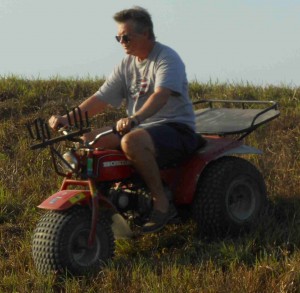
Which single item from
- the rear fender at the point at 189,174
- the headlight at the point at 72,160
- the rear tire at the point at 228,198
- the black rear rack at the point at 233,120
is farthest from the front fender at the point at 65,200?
the black rear rack at the point at 233,120

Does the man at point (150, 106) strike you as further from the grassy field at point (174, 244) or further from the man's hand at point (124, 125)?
the grassy field at point (174, 244)

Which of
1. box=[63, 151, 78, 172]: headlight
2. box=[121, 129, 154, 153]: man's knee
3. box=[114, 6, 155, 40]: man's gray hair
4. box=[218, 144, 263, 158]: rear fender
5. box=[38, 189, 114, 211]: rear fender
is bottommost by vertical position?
box=[38, 189, 114, 211]: rear fender

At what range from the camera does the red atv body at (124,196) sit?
5188mm

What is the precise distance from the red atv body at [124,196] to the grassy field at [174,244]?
15cm

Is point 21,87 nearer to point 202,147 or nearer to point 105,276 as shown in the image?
point 202,147

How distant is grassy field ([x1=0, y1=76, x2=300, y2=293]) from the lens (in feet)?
15.8

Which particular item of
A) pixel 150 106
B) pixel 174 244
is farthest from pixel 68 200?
pixel 174 244

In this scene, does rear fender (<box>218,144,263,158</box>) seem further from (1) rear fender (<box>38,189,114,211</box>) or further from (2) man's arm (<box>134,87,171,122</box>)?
(1) rear fender (<box>38,189,114,211</box>)

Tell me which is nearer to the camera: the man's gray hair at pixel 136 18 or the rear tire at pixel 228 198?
the man's gray hair at pixel 136 18

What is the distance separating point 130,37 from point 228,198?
149cm

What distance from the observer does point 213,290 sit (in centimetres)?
458

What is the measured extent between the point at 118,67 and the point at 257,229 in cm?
170

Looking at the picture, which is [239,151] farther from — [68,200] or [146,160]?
[68,200]

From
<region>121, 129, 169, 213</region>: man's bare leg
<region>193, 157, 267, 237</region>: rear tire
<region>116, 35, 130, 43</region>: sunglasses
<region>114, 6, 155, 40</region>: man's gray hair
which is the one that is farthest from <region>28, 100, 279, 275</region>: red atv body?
<region>114, 6, 155, 40</region>: man's gray hair
